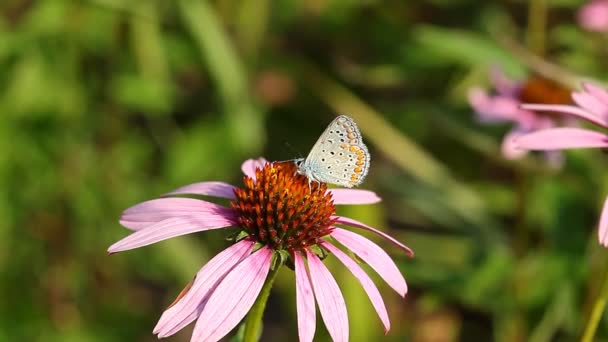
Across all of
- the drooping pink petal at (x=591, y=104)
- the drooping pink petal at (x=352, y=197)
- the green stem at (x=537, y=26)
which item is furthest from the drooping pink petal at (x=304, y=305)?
the green stem at (x=537, y=26)

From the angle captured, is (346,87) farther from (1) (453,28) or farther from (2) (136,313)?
(2) (136,313)

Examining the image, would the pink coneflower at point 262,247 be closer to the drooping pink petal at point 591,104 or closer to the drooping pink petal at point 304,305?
the drooping pink petal at point 304,305

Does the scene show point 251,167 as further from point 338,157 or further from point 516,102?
point 516,102

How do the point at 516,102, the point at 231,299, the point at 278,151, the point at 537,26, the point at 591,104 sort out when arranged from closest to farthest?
the point at 231,299, the point at 591,104, the point at 516,102, the point at 537,26, the point at 278,151

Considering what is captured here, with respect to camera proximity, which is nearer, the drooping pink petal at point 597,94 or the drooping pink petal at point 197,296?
the drooping pink petal at point 197,296

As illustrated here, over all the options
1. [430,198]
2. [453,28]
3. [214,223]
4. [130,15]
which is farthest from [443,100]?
[214,223]

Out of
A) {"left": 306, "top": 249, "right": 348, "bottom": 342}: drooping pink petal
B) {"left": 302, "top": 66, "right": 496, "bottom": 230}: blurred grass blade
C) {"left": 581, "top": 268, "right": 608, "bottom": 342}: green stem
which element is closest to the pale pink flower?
{"left": 302, "top": 66, "right": 496, "bottom": 230}: blurred grass blade

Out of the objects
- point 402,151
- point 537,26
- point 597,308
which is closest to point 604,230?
point 597,308
